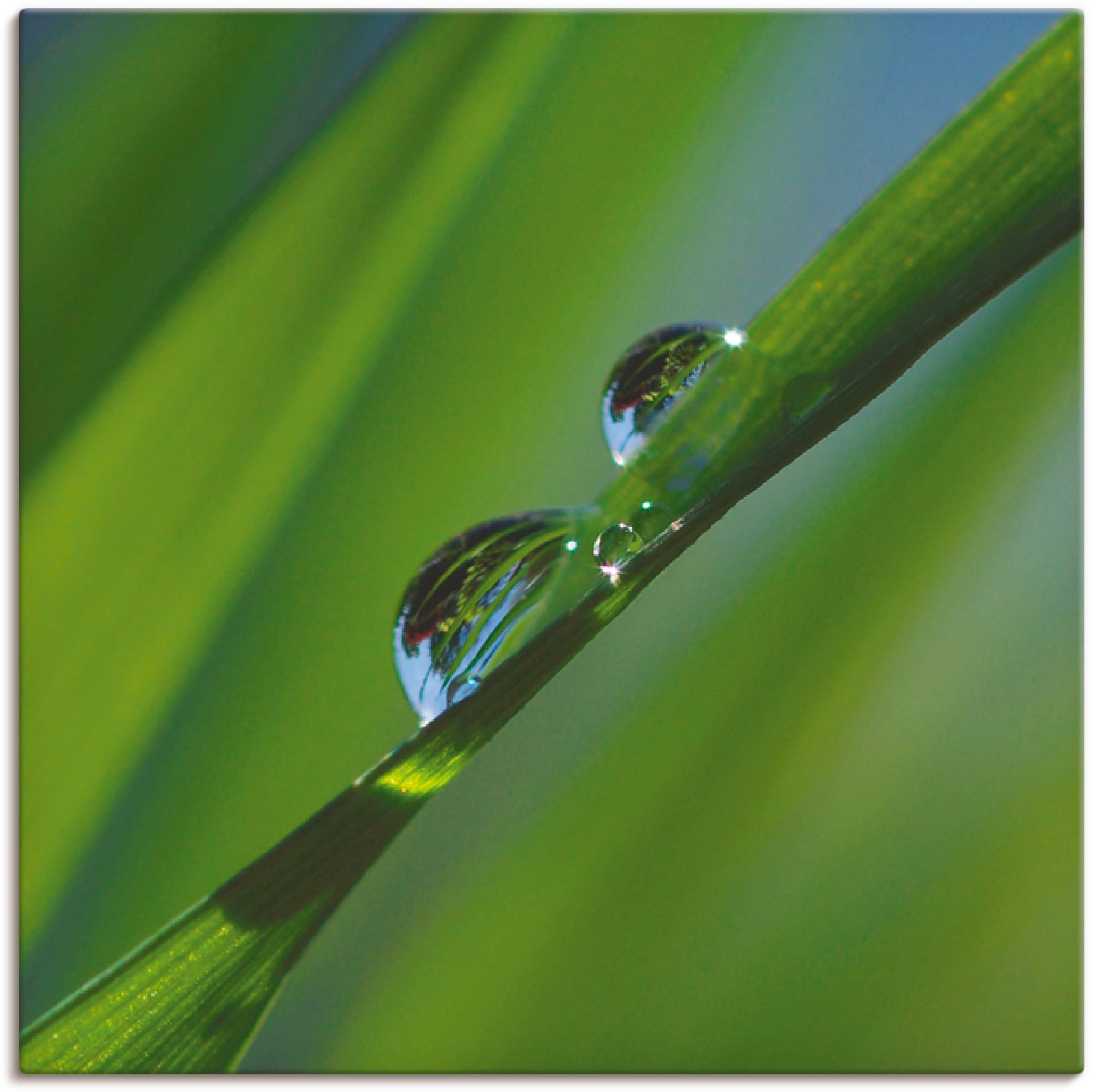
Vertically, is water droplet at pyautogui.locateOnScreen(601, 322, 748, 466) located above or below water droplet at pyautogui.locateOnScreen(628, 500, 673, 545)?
above

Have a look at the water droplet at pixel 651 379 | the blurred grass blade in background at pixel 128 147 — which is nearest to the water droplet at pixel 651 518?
the water droplet at pixel 651 379

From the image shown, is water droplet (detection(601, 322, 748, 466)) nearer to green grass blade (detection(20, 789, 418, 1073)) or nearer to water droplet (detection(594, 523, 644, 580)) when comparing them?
water droplet (detection(594, 523, 644, 580))

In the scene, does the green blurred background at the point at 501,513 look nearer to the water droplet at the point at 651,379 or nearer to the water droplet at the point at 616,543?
the water droplet at the point at 651,379

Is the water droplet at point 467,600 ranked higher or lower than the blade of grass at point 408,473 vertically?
lower

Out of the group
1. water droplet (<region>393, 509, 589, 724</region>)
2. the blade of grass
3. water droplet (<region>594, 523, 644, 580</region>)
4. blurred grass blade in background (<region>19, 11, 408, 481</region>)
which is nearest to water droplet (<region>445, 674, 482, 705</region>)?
water droplet (<region>393, 509, 589, 724</region>)

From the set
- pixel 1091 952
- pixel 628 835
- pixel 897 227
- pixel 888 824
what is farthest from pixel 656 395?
pixel 1091 952

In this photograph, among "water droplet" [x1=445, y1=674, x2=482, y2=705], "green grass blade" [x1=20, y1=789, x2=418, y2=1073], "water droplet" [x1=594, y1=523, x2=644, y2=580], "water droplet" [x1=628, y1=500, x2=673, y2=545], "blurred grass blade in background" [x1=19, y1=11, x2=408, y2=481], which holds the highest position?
"blurred grass blade in background" [x1=19, y1=11, x2=408, y2=481]
